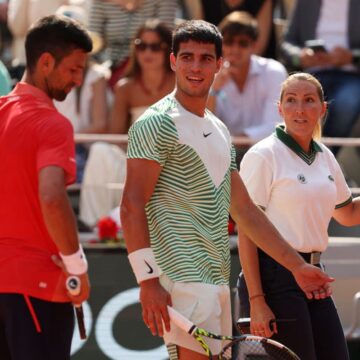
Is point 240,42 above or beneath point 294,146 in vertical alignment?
beneath

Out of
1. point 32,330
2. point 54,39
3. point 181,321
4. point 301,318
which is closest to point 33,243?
point 32,330

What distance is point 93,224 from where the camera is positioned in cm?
839

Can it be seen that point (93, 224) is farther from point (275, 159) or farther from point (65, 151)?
point (65, 151)

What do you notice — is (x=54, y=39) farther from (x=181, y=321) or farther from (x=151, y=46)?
(x=151, y=46)

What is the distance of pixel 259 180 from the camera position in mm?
5520

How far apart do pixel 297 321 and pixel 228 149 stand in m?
0.87

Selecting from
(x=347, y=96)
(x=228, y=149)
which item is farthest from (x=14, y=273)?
(x=347, y=96)

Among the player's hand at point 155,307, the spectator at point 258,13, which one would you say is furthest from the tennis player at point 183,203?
the spectator at point 258,13

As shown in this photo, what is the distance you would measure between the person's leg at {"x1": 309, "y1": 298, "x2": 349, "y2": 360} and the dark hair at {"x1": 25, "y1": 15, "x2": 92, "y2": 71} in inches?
65.0

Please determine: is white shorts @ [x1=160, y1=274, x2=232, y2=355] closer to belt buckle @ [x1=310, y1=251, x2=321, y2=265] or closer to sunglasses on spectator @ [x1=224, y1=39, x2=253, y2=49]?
belt buckle @ [x1=310, y1=251, x2=321, y2=265]

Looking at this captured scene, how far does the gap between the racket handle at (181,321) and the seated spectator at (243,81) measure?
440 centimetres

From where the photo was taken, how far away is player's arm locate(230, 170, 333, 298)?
17.2 feet

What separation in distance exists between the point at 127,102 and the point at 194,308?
15.2 feet

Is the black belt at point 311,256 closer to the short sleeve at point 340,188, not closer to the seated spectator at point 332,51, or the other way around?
the short sleeve at point 340,188
